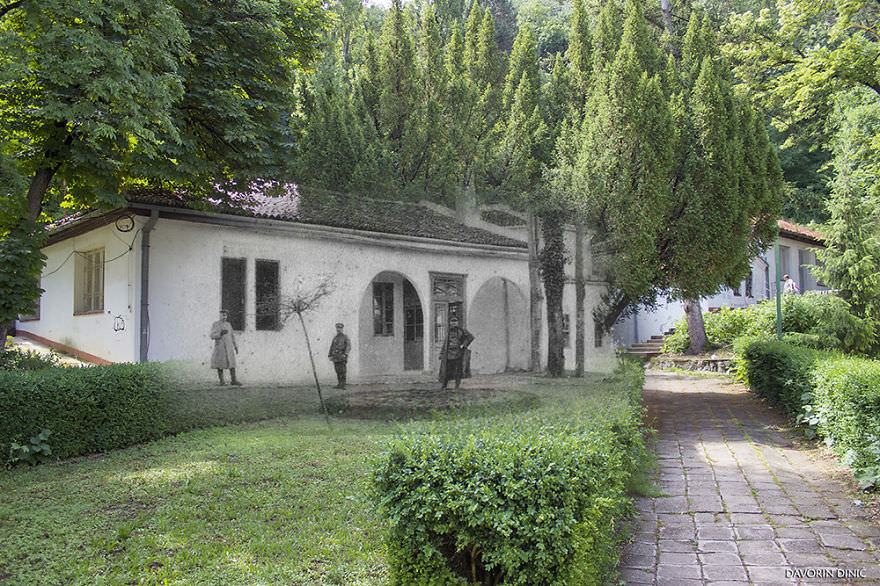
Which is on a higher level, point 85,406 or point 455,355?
point 455,355

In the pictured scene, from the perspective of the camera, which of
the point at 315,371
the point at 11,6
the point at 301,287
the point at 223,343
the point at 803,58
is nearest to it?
the point at 11,6

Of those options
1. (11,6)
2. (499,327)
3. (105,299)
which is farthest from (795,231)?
(11,6)

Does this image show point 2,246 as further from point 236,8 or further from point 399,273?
point 399,273

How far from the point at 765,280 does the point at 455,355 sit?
22.3 metres

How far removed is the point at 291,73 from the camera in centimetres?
1009

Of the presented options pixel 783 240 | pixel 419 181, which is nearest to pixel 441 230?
pixel 419 181

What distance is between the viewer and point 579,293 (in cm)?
943

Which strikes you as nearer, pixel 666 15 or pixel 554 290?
pixel 554 290

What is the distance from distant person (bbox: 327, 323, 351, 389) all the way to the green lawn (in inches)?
20.5

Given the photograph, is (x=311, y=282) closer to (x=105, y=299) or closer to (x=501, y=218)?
(x=501, y=218)

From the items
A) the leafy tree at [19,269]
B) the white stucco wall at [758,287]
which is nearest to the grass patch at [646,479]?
the leafy tree at [19,269]

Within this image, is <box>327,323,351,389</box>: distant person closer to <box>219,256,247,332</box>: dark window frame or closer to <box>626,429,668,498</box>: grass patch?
<box>219,256,247,332</box>: dark window frame

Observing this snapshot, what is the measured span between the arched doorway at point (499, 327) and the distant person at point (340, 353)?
66.6 inches

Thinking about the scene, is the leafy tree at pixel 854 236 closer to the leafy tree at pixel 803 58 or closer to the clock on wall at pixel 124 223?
the leafy tree at pixel 803 58
